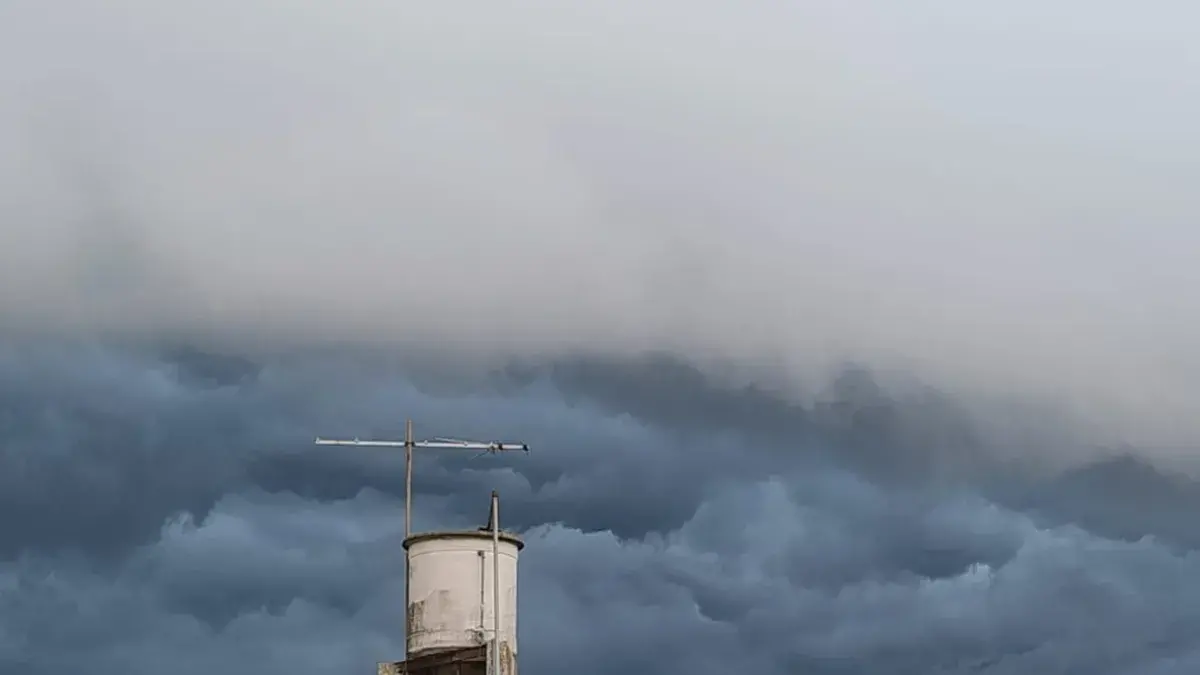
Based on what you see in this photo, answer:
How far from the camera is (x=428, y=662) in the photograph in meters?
51.4

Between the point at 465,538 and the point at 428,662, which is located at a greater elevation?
the point at 465,538

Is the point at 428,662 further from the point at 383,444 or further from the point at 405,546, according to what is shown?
the point at 383,444

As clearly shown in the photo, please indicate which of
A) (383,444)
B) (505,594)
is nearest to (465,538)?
(505,594)

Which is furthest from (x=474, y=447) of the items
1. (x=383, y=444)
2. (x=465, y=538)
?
(x=465, y=538)

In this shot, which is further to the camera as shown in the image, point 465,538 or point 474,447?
point 474,447

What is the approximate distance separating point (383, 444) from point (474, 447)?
300cm

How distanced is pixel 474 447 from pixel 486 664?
9.94 m

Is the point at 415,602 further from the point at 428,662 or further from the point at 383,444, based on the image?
the point at 383,444

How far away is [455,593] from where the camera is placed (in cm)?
5159

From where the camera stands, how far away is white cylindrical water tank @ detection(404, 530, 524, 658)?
51406mm

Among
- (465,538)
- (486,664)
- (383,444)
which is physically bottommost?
(486,664)

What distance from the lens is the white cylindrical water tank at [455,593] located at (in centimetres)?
5141

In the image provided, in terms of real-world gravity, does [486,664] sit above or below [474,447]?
below

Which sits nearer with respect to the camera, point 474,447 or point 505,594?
point 505,594
